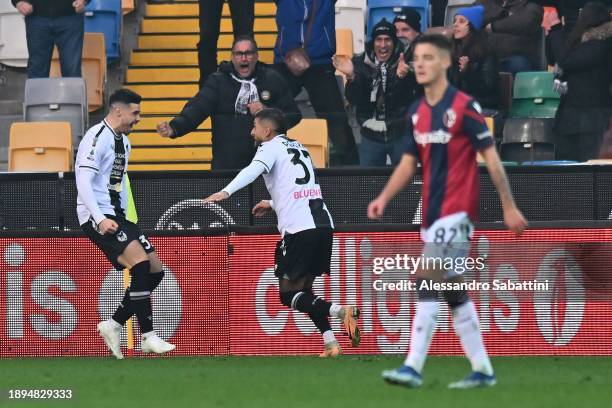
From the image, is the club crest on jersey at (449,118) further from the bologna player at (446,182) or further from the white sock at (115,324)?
the white sock at (115,324)

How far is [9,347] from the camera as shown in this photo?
13.5 m

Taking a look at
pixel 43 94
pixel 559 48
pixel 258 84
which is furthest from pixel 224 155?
pixel 559 48

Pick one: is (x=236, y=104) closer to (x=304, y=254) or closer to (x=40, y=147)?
(x=40, y=147)

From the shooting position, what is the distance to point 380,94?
15789 millimetres

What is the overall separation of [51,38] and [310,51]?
305cm

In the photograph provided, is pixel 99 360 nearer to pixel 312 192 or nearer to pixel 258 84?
pixel 312 192

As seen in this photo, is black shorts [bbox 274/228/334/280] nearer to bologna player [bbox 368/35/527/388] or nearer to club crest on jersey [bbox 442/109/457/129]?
bologna player [bbox 368/35/527/388]

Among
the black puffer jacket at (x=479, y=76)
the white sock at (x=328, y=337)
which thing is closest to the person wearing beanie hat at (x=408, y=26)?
the black puffer jacket at (x=479, y=76)

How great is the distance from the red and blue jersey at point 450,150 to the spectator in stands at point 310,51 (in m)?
6.11

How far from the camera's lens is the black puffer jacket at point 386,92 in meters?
15.5

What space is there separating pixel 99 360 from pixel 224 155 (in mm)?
2600

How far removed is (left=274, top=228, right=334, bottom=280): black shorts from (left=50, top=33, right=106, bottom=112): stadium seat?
6.35 meters

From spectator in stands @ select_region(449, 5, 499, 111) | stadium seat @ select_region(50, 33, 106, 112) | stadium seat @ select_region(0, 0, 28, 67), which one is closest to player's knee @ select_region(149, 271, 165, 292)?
spectator in stands @ select_region(449, 5, 499, 111)

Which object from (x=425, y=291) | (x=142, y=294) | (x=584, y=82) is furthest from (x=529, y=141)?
(x=425, y=291)
